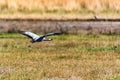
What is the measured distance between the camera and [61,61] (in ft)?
54.3

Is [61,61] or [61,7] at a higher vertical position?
[61,61]

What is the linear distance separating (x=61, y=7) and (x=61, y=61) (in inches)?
929

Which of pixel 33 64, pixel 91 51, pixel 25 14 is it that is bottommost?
pixel 25 14

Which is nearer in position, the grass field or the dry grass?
the grass field

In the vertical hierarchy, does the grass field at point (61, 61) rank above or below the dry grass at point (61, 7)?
above

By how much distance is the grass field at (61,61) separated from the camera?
44.4 ft

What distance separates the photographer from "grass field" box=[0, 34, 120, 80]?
44.4ft

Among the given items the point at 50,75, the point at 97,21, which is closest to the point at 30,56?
the point at 50,75

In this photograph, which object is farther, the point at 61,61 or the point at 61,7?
the point at 61,7

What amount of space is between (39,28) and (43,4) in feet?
24.5

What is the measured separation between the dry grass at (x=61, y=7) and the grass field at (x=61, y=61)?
16253mm

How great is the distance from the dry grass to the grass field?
16253mm

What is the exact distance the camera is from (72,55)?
1814 centimetres

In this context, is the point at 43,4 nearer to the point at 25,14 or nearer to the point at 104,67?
the point at 25,14
